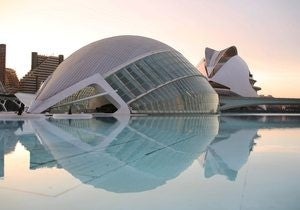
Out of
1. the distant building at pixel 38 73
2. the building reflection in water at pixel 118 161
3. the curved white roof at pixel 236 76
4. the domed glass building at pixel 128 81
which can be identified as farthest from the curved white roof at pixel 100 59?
the distant building at pixel 38 73

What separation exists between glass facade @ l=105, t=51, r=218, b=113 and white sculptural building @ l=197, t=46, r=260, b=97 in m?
35.9

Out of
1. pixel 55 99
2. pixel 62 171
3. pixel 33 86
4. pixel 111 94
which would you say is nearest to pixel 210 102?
pixel 111 94

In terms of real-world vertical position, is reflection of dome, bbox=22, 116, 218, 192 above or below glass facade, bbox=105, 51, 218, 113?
below

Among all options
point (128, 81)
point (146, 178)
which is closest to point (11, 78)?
point (128, 81)

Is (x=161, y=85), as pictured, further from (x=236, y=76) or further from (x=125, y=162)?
(x=236, y=76)

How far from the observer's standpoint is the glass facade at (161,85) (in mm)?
36562

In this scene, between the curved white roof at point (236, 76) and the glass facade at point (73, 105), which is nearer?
the glass facade at point (73, 105)

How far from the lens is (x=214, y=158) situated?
28.1 ft

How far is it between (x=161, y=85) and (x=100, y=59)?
6896 millimetres

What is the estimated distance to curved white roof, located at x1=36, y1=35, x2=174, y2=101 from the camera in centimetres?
3697

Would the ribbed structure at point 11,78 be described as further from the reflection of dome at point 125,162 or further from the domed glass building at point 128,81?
the reflection of dome at point 125,162

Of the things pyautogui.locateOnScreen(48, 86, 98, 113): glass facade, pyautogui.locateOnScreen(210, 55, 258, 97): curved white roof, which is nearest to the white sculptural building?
pyautogui.locateOnScreen(210, 55, 258, 97): curved white roof

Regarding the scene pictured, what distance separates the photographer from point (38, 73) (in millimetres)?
132250

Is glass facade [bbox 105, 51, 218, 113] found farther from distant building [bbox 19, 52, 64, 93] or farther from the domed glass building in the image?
distant building [bbox 19, 52, 64, 93]
